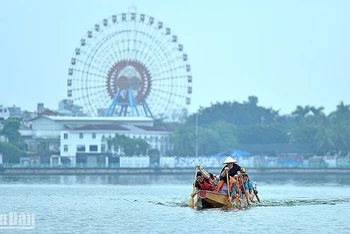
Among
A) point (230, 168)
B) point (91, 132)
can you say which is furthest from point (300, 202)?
point (91, 132)

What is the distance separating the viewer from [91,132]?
155375 millimetres

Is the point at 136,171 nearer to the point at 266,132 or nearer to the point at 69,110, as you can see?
the point at 266,132

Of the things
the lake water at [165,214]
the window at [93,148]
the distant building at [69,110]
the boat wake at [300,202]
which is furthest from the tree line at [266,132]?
the boat wake at [300,202]

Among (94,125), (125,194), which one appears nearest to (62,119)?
(94,125)

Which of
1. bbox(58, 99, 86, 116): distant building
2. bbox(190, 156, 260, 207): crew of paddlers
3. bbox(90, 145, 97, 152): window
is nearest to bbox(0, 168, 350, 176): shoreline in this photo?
bbox(90, 145, 97, 152): window

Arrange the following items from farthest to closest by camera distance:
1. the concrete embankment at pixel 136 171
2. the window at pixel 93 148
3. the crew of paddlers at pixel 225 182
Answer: the window at pixel 93 148
the concrete embankment at pixel 136 171
the crew of paddlers at pixel 225 182

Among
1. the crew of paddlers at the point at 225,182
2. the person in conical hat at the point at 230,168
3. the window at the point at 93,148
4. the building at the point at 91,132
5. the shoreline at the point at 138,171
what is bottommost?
the crew of paddlers at the point at 225,182

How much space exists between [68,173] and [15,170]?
17.2 feet

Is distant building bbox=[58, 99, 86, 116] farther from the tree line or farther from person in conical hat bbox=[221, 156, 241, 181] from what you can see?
person in conical hat bbox=[221, 156, 241, 181]

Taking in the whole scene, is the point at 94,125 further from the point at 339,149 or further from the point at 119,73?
the point at 339,149

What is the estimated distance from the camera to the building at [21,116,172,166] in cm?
15550

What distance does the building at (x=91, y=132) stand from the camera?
510 feet

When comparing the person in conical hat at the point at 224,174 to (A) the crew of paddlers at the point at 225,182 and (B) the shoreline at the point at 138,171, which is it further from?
(B) the shoreline at the point at 138,171

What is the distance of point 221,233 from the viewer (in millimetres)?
53094
